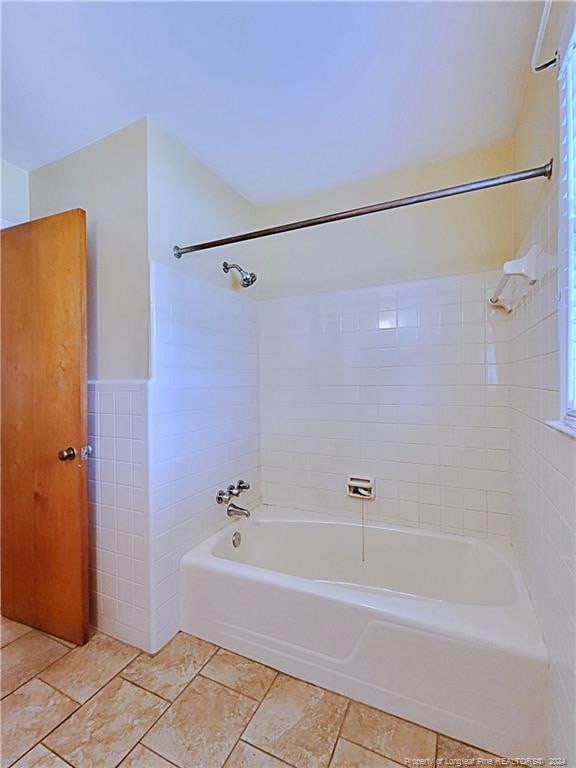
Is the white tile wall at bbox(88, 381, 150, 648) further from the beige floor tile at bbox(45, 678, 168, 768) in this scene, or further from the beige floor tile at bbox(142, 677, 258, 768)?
the beige floor tile at bbox(142, 677, 258, 768)

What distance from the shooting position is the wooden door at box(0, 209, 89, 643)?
1636 mm

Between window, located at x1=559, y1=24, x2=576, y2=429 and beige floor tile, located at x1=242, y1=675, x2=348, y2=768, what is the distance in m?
1.31

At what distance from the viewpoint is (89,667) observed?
1.54 meters

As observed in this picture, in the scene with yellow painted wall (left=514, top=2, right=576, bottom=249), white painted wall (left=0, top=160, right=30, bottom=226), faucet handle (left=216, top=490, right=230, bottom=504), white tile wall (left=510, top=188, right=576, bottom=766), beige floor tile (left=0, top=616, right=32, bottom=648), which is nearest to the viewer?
white tile wall (left=510, top=188, right=576, bottom=766)

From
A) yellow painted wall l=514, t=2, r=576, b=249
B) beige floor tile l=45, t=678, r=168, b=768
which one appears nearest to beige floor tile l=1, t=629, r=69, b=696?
beige floor tile l=45, t=678, r=168, b=768

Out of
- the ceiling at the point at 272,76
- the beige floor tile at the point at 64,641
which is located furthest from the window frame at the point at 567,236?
the beige floor tile at the point at 64,641

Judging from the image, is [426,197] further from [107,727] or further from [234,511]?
[107,727]

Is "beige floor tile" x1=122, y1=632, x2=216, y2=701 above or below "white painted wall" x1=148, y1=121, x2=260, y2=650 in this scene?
below

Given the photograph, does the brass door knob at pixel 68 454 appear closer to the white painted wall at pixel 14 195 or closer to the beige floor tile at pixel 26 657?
the beige floor tile at pixel 26 657

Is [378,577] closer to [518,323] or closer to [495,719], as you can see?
[495,719]

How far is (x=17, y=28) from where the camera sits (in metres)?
1.22

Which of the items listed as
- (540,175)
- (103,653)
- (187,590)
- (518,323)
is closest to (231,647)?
(187,590)

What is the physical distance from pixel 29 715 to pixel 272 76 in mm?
2634

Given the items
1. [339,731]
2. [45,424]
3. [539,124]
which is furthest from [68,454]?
[539,124]
